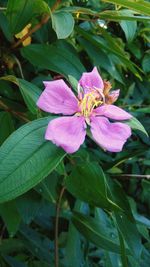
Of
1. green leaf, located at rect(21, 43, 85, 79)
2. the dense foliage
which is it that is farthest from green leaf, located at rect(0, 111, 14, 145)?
green leaf, located at rect(21, 43, 85, 79)

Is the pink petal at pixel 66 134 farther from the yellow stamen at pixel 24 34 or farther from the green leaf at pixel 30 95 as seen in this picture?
the yellow stamen at pixel 24 34

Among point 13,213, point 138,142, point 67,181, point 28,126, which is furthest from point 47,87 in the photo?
point 138,142

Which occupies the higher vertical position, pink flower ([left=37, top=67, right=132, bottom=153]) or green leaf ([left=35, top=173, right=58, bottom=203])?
pink flower ([left=37, top=67, right=132, bottom=153])

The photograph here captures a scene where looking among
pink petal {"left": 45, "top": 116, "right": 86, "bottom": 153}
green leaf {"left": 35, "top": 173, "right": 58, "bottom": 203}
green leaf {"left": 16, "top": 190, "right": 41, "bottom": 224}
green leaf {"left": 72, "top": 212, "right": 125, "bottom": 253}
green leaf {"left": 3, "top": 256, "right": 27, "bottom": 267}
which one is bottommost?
green leaf {"left": 3, "top": 256, "right": 27, "bottom": 267}

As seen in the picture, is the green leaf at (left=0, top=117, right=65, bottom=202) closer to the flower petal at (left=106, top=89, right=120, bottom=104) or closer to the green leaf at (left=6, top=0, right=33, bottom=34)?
the flower petal at (left=106, top=89, right=120, bottom=104)

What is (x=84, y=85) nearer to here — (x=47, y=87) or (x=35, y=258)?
(x=47, y=87)

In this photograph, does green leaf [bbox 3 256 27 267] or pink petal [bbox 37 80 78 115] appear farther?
green leaf [bbox 3 256 27 267]
